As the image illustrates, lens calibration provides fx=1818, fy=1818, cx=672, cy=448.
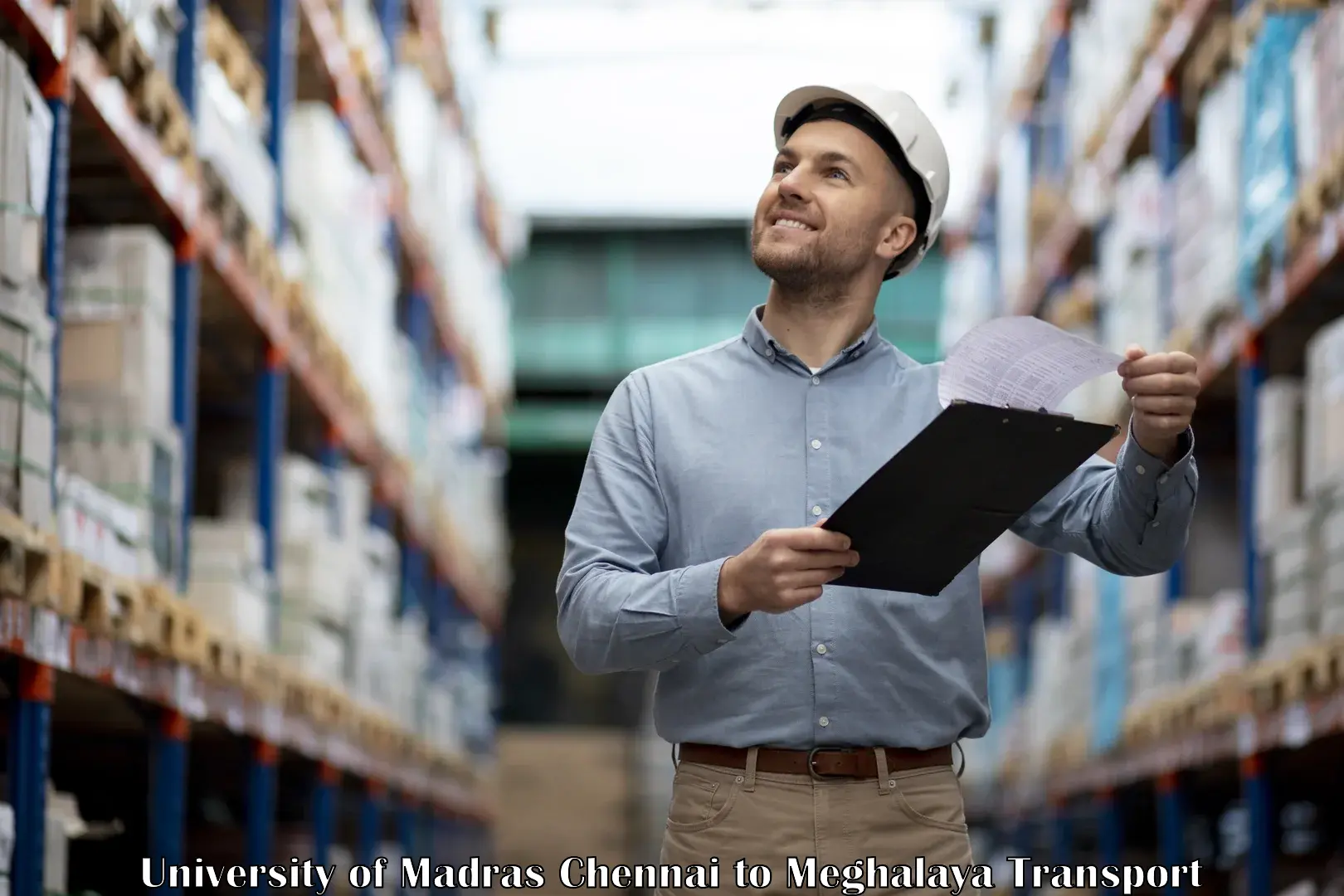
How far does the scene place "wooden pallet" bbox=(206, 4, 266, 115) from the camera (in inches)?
256

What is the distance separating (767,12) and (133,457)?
49.2 feet

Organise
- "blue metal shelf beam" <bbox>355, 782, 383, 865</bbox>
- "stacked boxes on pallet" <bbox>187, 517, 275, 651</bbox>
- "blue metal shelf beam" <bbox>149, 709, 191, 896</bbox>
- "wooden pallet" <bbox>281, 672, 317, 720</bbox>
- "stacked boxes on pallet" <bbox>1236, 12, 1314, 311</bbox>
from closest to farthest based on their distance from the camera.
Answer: "blue metal shelf beam" <bbox>149, 709, 191, 896</bbox> → "stacked boxes on pallet" <bbox>1236, 12, 1314, 311</bbox> → "stacked boxes on pallet" <bbox>187, 517, 275, 651</bbox> → "wooden pallet" <bbox>281, 672, 317, 720</bbox> → "blue metal shelf beam" <bbox>355, 782, 383, 865</bbox>

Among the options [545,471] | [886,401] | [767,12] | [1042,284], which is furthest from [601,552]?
[545,471]

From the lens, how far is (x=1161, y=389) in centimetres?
230

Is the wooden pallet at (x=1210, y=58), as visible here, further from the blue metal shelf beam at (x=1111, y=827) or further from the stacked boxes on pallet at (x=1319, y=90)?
the blue metal shelf beam at (x=1111, y=827)

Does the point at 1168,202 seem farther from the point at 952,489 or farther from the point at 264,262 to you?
the point at 952,489

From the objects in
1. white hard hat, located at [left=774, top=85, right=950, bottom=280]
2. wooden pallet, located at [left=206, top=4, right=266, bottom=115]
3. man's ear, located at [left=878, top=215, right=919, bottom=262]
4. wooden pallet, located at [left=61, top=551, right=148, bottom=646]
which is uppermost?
wooden pallet, located at [left=206, top=4, right=266, bottom=115]

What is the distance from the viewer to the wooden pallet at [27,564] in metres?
3.76

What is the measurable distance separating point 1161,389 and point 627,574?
0.72 meters

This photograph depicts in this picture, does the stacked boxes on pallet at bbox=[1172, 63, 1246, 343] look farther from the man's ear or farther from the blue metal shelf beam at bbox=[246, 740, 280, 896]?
the man's ear

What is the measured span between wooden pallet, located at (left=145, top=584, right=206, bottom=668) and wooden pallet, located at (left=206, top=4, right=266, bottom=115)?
2192mm

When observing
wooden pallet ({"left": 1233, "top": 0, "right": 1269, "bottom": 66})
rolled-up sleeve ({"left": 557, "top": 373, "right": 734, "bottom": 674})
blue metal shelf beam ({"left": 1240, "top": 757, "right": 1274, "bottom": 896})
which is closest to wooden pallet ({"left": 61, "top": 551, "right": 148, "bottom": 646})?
rolled-up sleeve ({"left": 557, "top": 373, "right": 734, "bottom": 674})

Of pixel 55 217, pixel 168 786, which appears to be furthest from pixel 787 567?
pixel 168 786

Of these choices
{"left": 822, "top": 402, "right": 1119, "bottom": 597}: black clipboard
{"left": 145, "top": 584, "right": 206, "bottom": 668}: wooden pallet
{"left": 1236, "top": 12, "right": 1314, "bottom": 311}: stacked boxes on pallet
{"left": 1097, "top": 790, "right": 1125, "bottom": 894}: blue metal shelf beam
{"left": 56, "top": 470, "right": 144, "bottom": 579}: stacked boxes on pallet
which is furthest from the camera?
{"left": 1097, "top": 790, "right": 1125, "bottom": 894}: blue metal shelf beam
